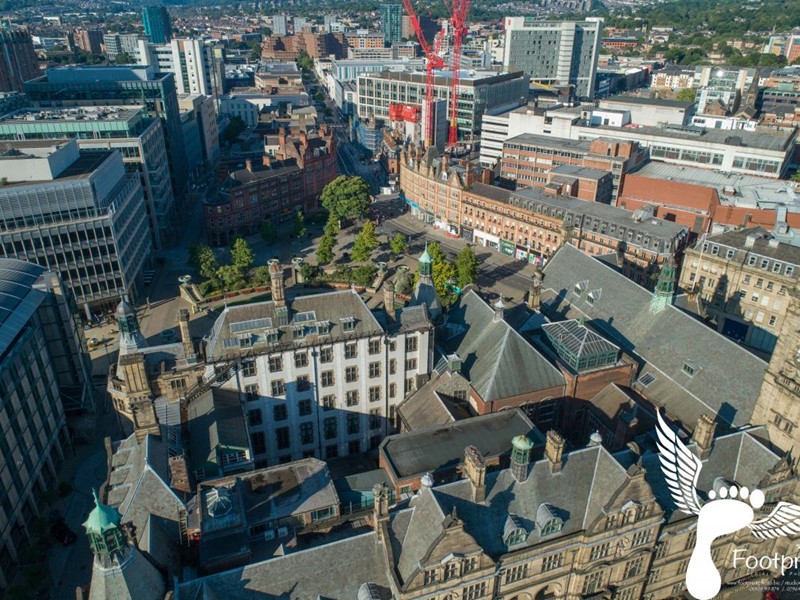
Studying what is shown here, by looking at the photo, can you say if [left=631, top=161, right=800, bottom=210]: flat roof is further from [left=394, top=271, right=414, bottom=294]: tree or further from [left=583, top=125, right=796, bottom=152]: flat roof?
[left=394, top=271, right=414, bottom=294]: tree

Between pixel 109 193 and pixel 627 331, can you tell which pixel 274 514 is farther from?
pixel 109 193

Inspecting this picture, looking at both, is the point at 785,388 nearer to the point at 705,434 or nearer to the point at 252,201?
the point at 705,434

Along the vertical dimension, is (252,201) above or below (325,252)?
above

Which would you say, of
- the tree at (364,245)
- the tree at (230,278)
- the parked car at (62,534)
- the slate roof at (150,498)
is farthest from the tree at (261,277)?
the slate roof at (150,498)

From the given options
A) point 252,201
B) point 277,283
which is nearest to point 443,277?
point 277,283

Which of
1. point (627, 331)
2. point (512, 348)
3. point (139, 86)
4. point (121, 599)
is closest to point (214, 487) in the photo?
point (121, 599)

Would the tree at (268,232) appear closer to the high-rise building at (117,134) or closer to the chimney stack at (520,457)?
the high-rise building at (117,134)
